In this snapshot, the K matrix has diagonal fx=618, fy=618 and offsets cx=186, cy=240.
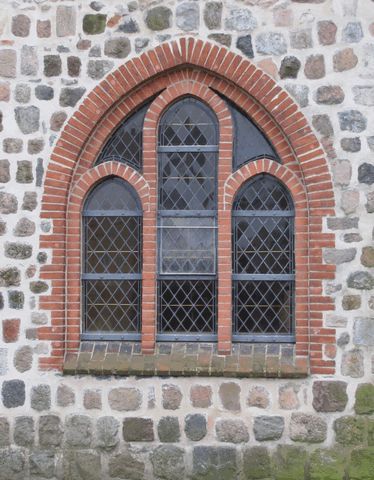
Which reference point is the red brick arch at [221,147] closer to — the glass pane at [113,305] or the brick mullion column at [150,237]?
the brick mullion column at [150,237]

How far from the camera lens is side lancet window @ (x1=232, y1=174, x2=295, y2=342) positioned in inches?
235

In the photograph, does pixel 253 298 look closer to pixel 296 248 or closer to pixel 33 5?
pixel 296 248

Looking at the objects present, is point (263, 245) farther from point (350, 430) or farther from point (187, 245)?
point (350, 430)

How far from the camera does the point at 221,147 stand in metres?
5.95

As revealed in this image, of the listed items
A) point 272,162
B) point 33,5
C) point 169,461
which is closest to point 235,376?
point 169,461

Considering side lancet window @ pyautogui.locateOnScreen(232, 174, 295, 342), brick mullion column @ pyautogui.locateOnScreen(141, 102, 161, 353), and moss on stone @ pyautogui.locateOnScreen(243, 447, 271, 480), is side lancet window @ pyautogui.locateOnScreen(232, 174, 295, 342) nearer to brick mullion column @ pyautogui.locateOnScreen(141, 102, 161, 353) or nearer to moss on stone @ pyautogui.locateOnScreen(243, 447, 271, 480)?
brick mullion column @ pyautogui.locateOnScreen(141, 102, 161, 353)

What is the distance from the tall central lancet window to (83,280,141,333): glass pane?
0.26 m

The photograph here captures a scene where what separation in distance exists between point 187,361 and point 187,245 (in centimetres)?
112

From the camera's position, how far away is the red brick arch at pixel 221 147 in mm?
5750

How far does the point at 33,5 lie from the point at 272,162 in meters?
2.74

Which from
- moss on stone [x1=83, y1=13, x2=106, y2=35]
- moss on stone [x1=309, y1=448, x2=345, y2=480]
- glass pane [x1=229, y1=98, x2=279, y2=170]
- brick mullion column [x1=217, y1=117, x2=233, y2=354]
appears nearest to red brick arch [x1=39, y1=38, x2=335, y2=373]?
brick mullion column [x1=217, y1=117, x2=233, y2=354]

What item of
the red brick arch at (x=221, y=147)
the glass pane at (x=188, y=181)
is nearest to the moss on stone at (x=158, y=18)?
the red brick arch at (x=221, y=147)

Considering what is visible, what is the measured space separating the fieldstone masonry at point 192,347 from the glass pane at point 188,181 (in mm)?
1029

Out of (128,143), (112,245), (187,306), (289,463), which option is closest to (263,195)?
(187,306)
